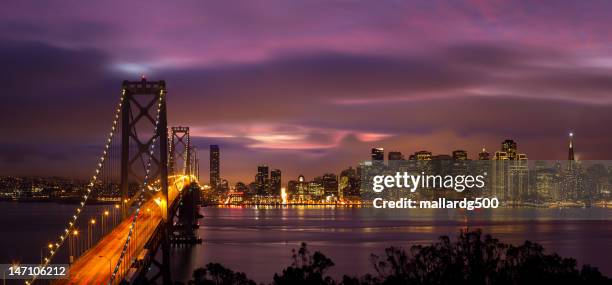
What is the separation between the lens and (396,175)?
558ft

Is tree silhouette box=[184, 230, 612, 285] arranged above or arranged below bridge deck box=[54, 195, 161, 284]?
below

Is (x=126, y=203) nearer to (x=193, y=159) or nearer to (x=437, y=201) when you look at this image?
(x=193, y=159)

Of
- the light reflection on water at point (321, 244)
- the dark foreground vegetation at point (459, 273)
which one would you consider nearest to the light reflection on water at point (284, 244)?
the light reflection on water at point (321, 244)

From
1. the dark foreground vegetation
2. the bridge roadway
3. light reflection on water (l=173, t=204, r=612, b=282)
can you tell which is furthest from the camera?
light reflection on water (l=173, t=204, r=612, b=282)

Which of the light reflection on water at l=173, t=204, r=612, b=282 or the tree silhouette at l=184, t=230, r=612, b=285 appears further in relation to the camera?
the light reflection on water at l=173, t=204, r=612, b=282

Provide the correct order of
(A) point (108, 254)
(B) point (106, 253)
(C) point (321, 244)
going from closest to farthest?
(A) point (108, 254) < (B) point (106, 253) < (C) point (321, 244)

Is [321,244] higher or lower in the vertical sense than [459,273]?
lower

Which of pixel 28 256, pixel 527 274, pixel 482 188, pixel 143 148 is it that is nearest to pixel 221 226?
pixel 28 256

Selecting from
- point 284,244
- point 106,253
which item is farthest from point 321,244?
point 106,253

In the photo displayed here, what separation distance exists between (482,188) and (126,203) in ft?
520

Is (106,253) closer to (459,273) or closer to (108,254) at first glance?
(108,254)

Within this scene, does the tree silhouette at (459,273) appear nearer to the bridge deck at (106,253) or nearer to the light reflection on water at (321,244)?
the bridge deck at (106,253)

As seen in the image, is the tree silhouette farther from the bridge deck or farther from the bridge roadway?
the bridge deck

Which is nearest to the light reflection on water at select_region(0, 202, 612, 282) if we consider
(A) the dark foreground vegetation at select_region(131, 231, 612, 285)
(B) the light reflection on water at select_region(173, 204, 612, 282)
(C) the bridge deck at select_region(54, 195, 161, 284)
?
(B) the light reflection on water at select_region(173, 204, 612, 282)
